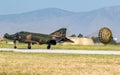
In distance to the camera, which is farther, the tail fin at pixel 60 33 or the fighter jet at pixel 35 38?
the tail fin at pixel 60 33

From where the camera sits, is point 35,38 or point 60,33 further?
point 60,33

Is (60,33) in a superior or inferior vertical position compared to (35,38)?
superior

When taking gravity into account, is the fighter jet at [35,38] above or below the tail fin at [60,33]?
below

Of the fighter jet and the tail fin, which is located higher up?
the tail fin

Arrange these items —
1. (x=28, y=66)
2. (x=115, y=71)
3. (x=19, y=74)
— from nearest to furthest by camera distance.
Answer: (x=19, y=74) < (x=115, y=71) < (x=28, y=66)

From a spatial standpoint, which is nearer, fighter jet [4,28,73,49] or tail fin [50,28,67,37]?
fighter jet [4,28,73,49]

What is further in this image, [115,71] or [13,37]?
[13,37]

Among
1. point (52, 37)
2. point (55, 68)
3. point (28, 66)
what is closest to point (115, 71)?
point (55, 68)

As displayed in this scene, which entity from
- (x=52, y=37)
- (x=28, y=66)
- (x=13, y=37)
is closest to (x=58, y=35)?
(x=52, y=37)

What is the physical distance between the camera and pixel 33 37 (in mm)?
65000

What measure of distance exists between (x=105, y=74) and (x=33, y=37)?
39457 millimetres

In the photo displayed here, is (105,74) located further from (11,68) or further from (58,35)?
(58,35)

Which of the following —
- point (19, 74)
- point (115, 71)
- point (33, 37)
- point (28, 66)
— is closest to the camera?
point (19, 74)

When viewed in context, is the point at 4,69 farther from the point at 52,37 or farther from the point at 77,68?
the point at 52,37
